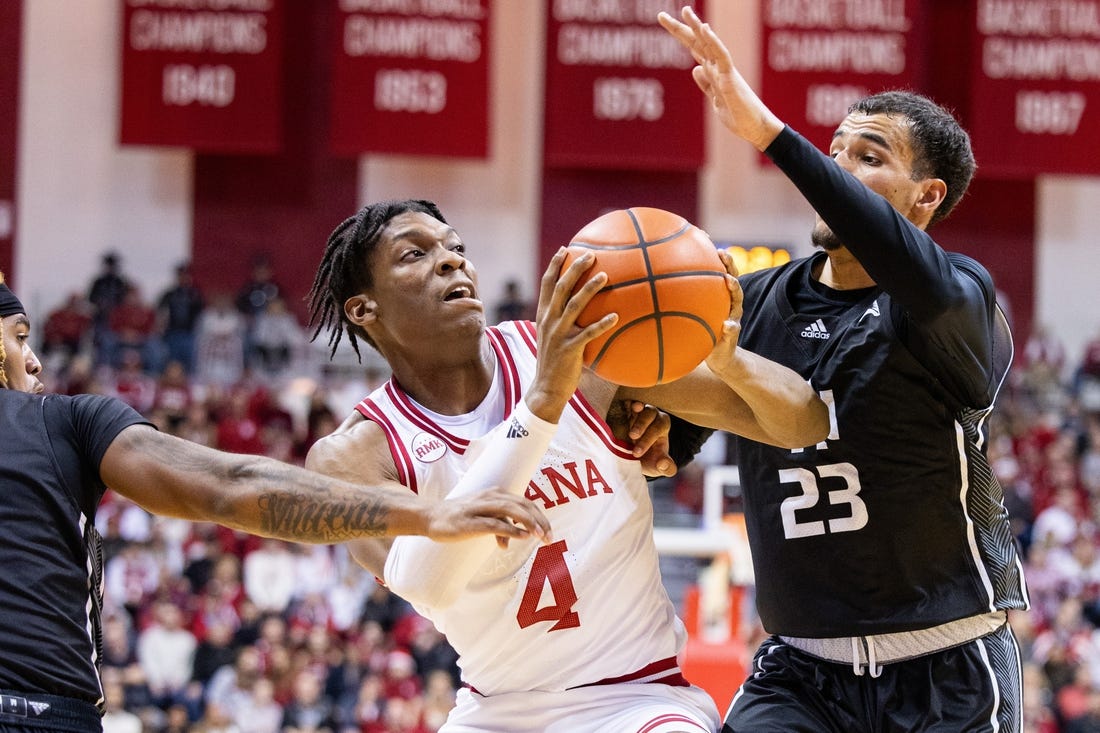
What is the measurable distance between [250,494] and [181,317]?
15.0 m

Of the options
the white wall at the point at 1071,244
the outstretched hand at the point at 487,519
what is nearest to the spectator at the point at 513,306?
the white wall at the point at 1071,244

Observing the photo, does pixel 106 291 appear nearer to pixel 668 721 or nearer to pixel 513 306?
pixel 513 306

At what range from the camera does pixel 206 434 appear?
15.7 metres

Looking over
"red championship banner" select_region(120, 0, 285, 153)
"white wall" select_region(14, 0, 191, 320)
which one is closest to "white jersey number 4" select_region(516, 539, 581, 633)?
"red championship banner" select_region(120, 0, 285, 153)

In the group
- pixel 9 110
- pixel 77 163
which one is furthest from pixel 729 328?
pixel 9 110

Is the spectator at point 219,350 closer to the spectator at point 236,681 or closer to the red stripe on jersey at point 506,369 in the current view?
the spectator at point 236,681

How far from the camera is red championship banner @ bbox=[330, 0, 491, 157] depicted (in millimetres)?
17203

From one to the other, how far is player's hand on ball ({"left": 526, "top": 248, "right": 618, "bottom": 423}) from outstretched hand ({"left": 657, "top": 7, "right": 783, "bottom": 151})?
0.61 m

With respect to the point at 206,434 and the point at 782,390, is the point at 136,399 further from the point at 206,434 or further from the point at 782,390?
the point at 782,390

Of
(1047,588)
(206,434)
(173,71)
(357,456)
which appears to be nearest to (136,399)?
(206,434)

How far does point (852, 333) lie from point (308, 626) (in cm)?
969

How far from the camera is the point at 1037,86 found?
1770 cm

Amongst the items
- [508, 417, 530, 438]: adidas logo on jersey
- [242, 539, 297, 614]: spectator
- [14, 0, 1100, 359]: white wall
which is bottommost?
[242, 539, 297, 614]: spectator

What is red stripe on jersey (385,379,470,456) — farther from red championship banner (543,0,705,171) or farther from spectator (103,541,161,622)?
red championship banner (543,0,705,171)
